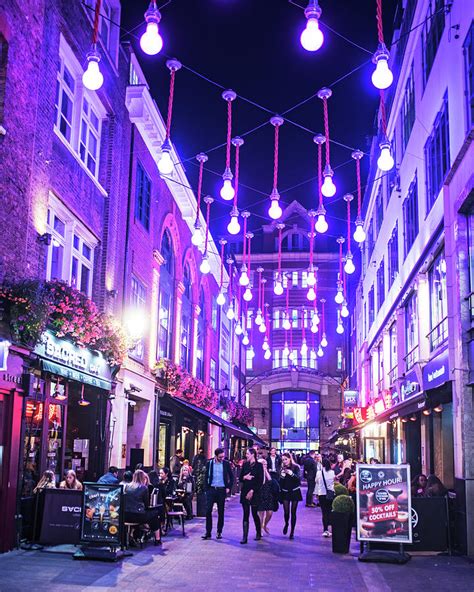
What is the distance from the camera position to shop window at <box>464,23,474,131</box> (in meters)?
13.8

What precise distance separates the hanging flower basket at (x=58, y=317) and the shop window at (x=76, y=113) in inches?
145

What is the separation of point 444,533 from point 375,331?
2067 centimetres

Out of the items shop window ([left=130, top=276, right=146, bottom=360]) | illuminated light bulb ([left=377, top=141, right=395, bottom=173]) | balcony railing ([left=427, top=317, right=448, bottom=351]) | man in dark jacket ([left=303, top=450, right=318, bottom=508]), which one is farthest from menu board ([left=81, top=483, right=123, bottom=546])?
man in dark jacket ([left=303, top=450, right=318, bottom=508])

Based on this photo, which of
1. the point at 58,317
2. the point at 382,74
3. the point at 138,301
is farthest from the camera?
the point at 138,301

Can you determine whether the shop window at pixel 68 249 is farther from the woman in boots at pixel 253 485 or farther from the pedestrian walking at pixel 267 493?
the pedestrian walking at pixel 267 493

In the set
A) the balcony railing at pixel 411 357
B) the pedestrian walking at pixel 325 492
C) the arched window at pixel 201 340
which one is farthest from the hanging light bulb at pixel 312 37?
the arched window at pixel 201 340

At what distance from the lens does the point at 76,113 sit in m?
17.0

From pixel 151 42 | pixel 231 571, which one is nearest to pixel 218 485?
pixel 231 571

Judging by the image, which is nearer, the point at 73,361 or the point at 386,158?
the point at 386,158

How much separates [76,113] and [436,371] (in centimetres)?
1021

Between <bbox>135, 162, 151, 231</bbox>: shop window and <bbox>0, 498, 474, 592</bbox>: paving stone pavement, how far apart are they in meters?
11.7

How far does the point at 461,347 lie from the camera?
13.9m

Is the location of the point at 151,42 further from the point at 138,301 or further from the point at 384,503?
the point at 138,301

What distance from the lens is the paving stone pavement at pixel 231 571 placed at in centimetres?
979
